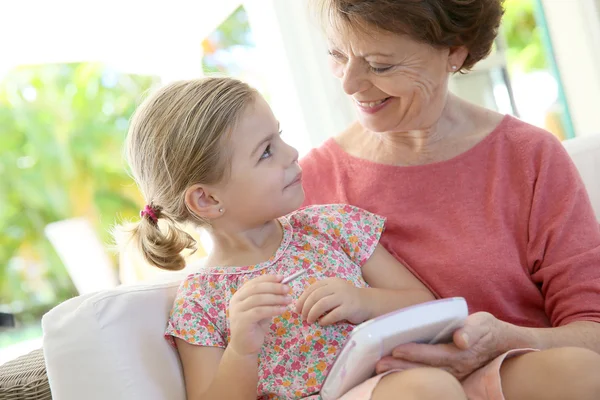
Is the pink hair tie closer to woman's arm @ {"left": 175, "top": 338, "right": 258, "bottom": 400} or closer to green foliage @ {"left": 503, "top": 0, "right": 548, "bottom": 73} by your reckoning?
woman's arm @ {"left": 175, "top": 338, "right": 258, "bottom": 400}

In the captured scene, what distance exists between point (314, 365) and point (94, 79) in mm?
5623

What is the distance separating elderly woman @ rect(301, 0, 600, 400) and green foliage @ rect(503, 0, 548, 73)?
7.59ft

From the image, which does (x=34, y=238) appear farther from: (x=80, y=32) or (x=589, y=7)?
(x=589, y=7)

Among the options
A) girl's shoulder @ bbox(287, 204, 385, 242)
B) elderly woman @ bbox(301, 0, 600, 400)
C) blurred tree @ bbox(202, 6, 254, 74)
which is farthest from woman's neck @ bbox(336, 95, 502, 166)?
blurred tree @ bbox(202, 6, 254, 74)

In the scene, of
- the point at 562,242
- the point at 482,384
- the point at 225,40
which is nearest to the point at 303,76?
the point at 562,242

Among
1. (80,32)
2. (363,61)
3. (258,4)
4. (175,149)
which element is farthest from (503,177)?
(80,32)

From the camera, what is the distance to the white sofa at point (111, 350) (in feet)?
4.61

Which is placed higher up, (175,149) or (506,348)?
(175,149)

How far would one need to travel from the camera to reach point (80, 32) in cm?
432

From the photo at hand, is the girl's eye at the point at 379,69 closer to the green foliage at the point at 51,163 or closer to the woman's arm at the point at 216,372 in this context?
the woman's arm at the point at 216,372

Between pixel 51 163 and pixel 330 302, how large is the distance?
573 centimetres

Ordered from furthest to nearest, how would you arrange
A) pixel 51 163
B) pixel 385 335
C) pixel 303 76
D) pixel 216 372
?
1. pixel 51 163
2. pixel 303 76
3. pixel 216 372
4. pixel 385 335

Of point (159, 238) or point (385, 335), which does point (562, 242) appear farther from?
point (159, 238)

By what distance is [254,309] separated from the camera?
133cm
